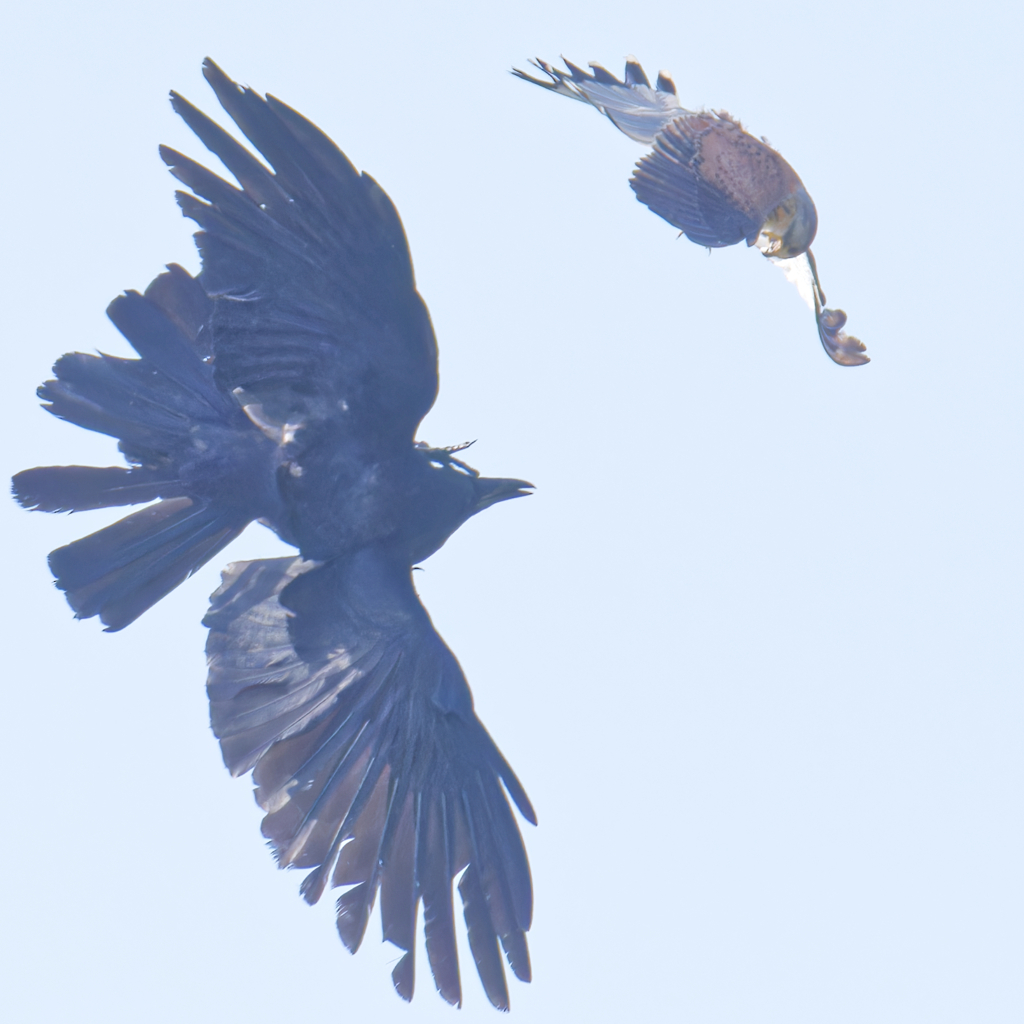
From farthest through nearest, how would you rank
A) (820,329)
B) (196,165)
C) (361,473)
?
1. (820,329)
2. (361,473)
3. (196,165)

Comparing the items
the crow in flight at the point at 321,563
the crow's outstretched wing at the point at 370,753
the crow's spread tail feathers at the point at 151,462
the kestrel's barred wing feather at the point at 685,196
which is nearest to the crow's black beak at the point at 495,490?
the crow in flight at the point at 321,563

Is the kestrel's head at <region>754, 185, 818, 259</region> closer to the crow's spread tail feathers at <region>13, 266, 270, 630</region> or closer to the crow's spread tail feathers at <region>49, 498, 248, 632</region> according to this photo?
the crow's spread tail feathers at <region>13, 266, 270, 630</region>

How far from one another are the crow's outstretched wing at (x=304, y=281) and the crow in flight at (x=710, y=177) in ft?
3.79

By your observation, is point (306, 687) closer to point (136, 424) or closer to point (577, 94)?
point (136, 424)

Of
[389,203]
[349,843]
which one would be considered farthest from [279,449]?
[349,843]

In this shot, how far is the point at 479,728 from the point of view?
577 cm

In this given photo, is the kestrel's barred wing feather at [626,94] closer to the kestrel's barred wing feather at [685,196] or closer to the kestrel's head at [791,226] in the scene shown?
the kestrel's barred wing feather at [685,196]

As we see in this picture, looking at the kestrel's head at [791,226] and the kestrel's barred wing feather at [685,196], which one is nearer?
the kestrel's barred wing feather at [685,196]

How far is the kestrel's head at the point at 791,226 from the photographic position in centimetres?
588

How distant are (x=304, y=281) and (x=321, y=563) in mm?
1233

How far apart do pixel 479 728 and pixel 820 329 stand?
241 cm

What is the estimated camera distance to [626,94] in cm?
618

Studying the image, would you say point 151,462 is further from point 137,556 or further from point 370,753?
point 370,753

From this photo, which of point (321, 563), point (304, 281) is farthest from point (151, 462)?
point (304, 281)
